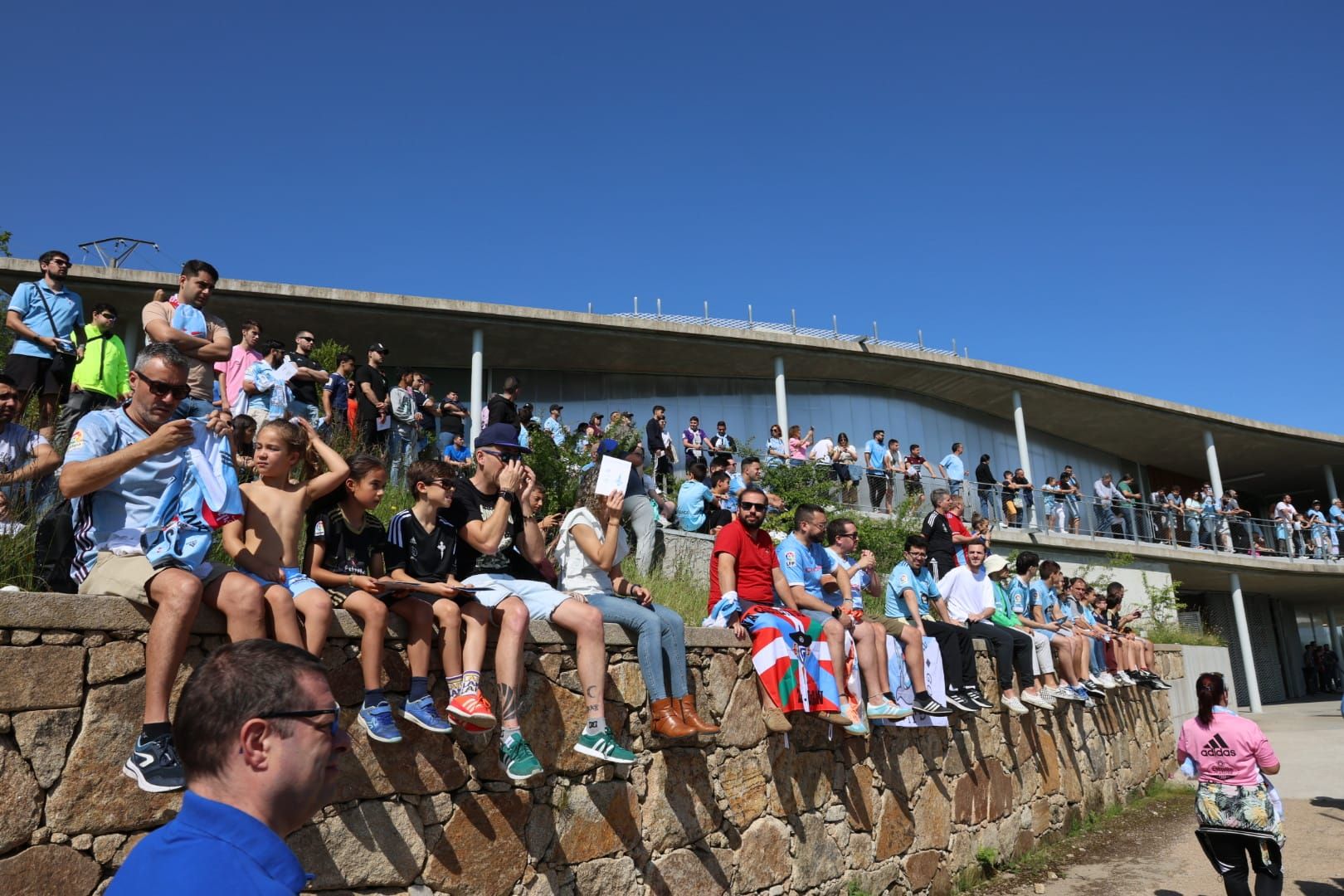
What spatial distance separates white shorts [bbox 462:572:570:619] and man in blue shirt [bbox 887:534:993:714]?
3.89 metres

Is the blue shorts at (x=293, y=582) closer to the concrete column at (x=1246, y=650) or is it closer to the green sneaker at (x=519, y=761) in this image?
the green sneaker at (x=519, y=761)

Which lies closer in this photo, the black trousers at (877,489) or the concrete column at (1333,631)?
the black trousers at (877,489)

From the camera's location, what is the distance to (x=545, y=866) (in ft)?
15.8

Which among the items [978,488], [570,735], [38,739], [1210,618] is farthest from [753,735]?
[1210,618]

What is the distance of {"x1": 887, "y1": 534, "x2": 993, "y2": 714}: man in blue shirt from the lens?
27.2ft

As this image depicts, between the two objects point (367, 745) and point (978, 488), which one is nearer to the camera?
point (367, 745)

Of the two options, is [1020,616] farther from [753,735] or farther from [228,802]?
[228,802]

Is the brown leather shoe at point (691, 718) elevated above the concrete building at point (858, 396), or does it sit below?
below

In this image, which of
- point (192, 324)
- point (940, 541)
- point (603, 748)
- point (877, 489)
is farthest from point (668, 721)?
point (877, 489)

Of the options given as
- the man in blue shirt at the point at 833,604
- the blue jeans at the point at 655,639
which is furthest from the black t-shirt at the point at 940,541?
the blue jeans at the point at 655,639

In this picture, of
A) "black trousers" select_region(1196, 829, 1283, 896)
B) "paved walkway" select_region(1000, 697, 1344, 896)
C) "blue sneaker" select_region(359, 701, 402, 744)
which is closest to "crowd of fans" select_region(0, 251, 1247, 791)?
"blue sneaker" select_region(359, 701, 402, 744)

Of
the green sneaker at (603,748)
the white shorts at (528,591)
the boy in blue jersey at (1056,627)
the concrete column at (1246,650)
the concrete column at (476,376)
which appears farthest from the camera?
the concrete column at (1246,650)

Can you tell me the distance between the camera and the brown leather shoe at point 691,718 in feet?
17.8

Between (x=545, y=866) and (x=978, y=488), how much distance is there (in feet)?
55.7
